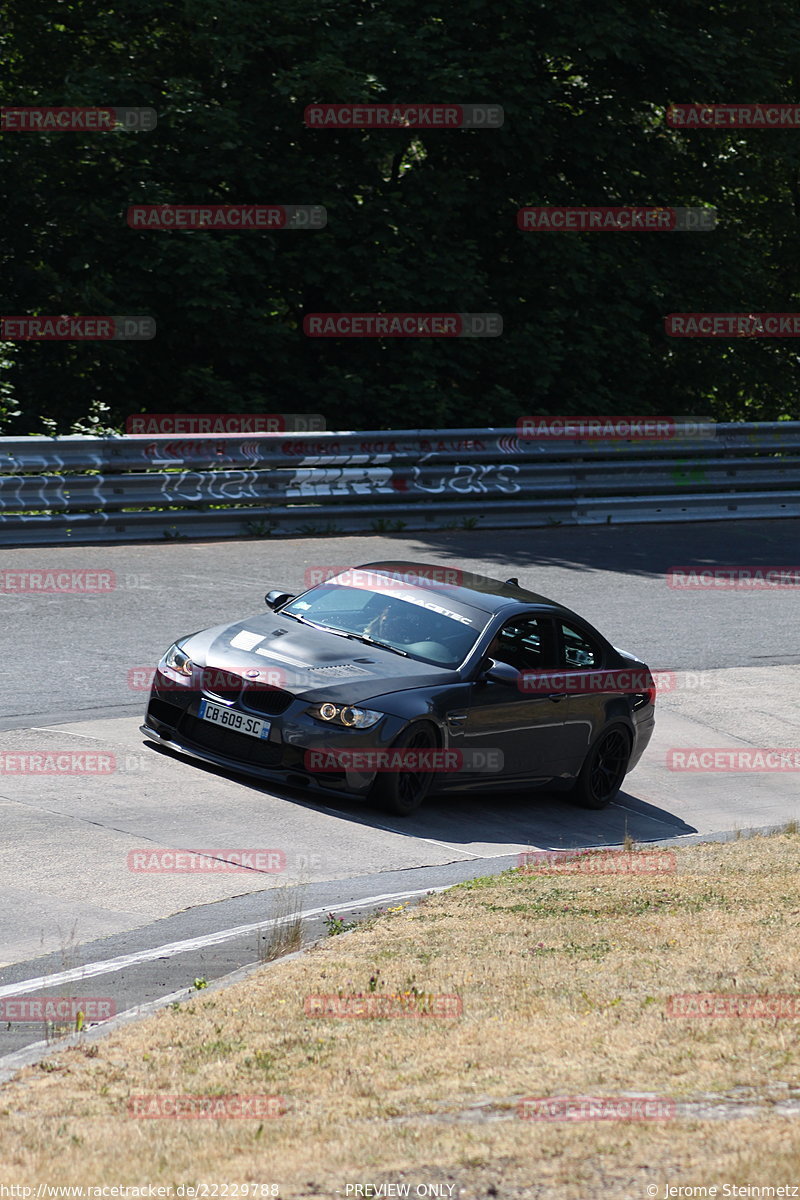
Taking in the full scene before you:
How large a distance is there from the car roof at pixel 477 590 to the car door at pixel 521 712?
140 mm

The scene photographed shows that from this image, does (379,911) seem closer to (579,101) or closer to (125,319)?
(125,319)

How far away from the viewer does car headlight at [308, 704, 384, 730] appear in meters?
9.98

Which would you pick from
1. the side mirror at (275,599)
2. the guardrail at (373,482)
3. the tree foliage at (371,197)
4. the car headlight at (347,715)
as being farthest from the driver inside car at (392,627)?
the tree foliage at (371,197)

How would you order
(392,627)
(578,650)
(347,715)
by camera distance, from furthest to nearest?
(578,650)
(392,627)
(347,715)

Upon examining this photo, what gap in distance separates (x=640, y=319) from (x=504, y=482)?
20.5ft

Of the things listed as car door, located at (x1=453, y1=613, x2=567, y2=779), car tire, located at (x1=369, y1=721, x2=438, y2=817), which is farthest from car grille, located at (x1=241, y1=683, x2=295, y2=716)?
car door, located at (x1=453, y1=613, x2=567, y2=779)

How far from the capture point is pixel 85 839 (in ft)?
28.8

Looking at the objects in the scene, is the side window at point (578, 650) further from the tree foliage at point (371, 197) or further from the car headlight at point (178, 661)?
the tree foliage at point (371, 197)

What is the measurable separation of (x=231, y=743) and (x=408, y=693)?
1230 mm

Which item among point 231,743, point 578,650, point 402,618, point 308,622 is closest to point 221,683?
point 231,743

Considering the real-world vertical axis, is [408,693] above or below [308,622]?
below

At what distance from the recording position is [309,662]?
411 inches

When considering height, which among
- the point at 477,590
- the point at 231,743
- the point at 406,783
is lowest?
the point at 406,783

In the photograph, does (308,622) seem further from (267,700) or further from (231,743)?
(231,743)
